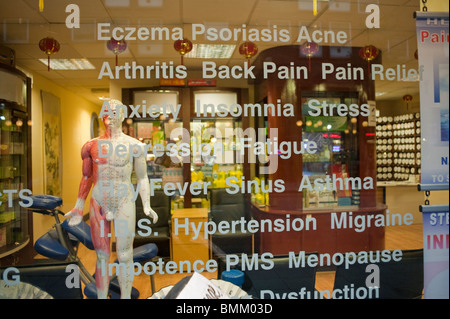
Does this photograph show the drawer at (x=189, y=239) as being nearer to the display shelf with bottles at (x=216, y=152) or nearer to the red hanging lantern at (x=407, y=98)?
the display shelf with bottles at (x=216, y=152)

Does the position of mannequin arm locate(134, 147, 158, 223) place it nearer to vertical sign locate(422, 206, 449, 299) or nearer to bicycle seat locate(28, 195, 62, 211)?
bicycle seat locate(28, 195, 62, 211)

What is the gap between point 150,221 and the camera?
6.64 ft

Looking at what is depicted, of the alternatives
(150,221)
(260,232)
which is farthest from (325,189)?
(150,221)

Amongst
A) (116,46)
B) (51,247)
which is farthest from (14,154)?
(116,46)

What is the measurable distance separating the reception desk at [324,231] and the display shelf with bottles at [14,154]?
162 cm

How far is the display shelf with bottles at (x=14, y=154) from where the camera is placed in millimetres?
2152

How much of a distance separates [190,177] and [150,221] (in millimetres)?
400

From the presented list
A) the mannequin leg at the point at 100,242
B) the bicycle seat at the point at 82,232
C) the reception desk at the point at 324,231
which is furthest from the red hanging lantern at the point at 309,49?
the bicycle seat at the point at 82,232

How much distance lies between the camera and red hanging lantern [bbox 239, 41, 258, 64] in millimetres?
2125

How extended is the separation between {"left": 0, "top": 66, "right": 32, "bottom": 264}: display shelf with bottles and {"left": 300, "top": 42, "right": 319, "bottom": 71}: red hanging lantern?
6.79 ft

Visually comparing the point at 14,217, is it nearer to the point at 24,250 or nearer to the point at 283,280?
the point at 24,250

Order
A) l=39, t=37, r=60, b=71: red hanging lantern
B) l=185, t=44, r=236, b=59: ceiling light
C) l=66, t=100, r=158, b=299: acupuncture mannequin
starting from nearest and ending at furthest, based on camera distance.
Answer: l=66, t=100, r=158, b=299: acupuncture mannequin
l=185, t=44, r=236, b=59: ceiling light
l=39, t=37, r=60, b=71: red hanging lantern

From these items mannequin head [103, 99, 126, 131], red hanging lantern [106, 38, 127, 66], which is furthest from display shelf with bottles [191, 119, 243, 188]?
red hanging lantern [106, 38, 127, 66]

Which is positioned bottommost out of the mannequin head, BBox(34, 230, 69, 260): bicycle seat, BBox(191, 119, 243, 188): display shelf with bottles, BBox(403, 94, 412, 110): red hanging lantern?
BBox(34, 230, 69, 260): bicycle seat
